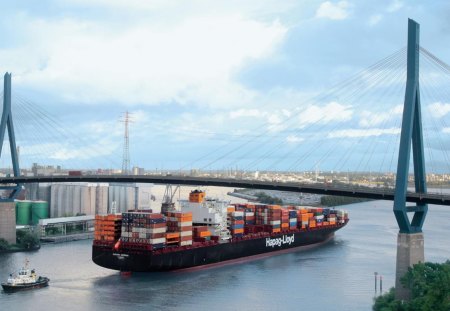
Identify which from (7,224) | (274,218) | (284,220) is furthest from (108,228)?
(284,220)

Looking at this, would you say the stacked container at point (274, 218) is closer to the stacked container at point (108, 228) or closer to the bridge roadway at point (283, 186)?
the bridge roadway at point (283, 186)

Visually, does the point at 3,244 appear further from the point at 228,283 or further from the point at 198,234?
the point at 228,283

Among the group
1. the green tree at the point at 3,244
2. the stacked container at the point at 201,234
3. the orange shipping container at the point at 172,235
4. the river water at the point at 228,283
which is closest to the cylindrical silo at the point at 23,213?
the river water at the point at 228,283

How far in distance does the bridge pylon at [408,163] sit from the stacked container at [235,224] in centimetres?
942

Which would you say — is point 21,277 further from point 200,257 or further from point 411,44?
point 411,44

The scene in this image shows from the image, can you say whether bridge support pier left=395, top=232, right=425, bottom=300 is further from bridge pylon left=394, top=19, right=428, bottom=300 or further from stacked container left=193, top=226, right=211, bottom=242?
stacked container left=193, top=226, right=211, bottom=242

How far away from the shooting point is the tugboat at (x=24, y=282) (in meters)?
17.0

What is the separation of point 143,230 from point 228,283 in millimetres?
3397

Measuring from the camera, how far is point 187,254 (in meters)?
21.0

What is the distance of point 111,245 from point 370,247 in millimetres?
10294

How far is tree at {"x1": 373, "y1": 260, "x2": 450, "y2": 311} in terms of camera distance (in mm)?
12586

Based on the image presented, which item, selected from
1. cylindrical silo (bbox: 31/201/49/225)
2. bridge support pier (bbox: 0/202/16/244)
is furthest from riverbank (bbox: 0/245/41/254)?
cylindrical silo (bbox: 31/201/49/225)

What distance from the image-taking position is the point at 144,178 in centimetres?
2748

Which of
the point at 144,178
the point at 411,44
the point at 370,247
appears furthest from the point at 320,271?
the point at 144,178
